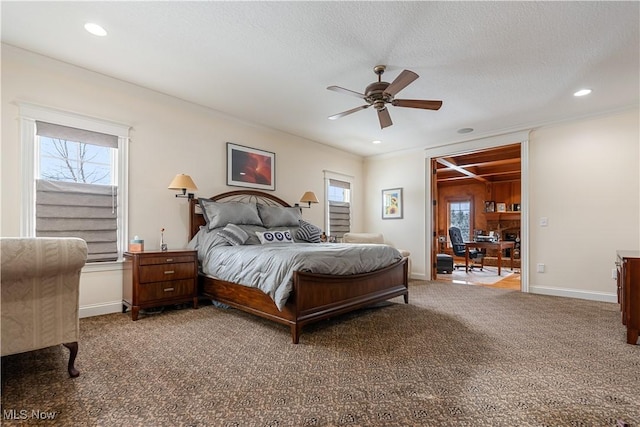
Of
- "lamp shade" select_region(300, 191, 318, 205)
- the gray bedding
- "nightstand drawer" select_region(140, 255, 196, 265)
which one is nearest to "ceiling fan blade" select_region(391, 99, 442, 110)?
the gray bedding

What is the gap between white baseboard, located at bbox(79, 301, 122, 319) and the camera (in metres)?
3.19

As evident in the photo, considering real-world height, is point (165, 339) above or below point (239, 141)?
below

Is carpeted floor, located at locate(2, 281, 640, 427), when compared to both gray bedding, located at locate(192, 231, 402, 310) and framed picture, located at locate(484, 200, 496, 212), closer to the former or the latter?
gray bedding, located at locate(192, 231, 402, 310)

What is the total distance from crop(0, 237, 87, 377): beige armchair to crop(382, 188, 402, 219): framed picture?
17.6 ft

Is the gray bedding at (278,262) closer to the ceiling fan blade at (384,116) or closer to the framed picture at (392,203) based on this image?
the ceiling fan blade at (384,116)

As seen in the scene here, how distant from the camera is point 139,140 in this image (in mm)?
3664

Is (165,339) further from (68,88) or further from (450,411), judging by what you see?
(68,88)

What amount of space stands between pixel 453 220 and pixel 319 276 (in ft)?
28.0

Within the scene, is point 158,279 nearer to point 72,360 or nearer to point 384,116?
point 72,360

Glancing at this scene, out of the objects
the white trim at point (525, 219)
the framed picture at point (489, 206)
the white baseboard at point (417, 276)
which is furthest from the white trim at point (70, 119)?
the framed picture at point (489, 206)

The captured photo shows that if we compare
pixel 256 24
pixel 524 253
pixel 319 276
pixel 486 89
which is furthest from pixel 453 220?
pixel 256 24

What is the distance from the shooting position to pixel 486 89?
358cm

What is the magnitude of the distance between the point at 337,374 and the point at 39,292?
1.84 meters

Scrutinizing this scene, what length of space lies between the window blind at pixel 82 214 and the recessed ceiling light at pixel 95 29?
4.86ft
